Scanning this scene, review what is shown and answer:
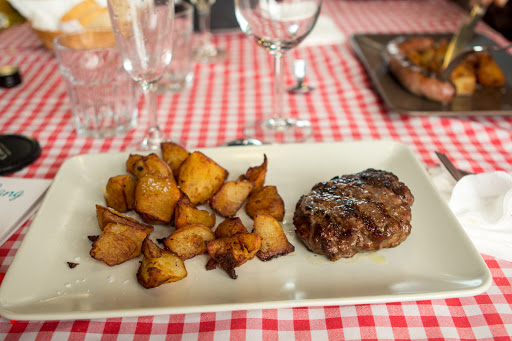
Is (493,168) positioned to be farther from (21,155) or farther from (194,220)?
(21,155)

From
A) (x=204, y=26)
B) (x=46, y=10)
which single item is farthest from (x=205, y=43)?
(x=46, y=10)

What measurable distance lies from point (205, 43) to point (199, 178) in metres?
1.23

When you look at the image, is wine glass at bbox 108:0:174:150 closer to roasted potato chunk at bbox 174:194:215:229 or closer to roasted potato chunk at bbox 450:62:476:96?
roasted potato chunk at bbox 174:194:215:229

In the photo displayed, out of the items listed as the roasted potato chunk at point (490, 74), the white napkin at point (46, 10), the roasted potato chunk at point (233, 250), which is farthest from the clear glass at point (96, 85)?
the roasted potato chunk at point (490, 74)

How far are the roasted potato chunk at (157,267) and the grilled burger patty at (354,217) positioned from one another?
0.23 meters

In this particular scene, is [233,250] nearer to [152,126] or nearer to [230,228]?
[230,228]

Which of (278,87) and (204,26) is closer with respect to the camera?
(278,87)

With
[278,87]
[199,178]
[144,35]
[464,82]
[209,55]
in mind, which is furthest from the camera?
[209,55]

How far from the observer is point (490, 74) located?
1.53 m

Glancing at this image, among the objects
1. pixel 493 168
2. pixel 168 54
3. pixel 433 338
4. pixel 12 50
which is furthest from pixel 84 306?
pixel 12 50

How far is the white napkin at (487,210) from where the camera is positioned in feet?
2.87

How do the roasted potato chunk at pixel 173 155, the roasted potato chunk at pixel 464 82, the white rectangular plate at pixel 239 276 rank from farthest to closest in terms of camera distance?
the roasted potato chunk at pixel 464 82
the roasted potato chunk at pixel 173 155
the white rectangular plate at pixel 239 276

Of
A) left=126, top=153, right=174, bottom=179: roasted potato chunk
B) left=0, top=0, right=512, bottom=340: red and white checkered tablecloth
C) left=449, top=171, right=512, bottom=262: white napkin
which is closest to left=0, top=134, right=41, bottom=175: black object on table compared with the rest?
left=0, top=0, right=512, bottom=340: red and white checkered tablecloth

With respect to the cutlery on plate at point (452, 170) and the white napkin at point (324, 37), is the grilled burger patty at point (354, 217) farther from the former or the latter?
the white napkin at point (324, 37)
